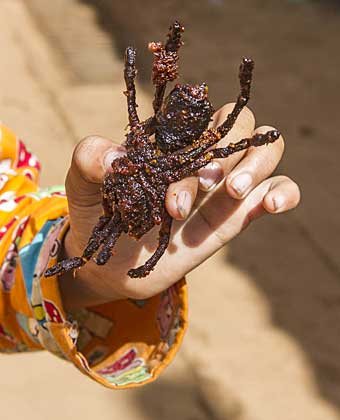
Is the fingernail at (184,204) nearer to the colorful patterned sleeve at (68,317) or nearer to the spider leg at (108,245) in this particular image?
the spider leg at (108,245)

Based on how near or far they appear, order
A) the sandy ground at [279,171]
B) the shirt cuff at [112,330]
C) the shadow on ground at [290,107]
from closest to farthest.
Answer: the shirt cuff at [112,330], the sandy ground at [279,171], the shadow on ground at [290,107]

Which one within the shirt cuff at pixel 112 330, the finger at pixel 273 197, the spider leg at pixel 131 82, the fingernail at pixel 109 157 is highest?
the spider leg at pixel 131 82

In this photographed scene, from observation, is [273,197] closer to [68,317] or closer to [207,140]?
[207,140]

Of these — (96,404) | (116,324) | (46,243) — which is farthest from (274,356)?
(46,243)

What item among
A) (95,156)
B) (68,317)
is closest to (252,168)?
(95,156)

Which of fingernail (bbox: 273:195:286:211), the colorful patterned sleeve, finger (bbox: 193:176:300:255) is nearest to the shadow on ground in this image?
the colorful patterned sleeve

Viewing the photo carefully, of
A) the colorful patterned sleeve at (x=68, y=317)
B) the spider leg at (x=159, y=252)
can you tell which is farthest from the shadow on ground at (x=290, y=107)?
the spider leg at (x=159, y=252)
